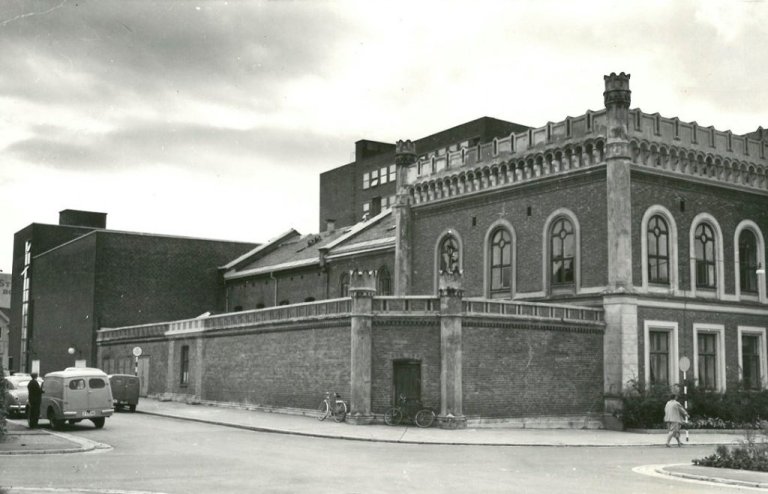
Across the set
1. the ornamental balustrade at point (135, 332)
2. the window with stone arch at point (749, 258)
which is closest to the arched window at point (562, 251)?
the window with stone arch at point (749, 258)

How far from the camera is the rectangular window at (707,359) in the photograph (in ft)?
122

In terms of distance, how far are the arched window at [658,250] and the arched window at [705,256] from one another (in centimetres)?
178

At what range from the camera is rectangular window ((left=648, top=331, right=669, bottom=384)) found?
118ft

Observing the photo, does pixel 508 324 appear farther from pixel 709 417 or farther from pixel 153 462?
pixel 153 462

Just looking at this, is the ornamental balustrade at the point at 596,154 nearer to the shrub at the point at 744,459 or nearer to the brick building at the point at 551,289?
the brick building at the point at 551,289

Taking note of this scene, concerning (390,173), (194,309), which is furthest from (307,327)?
(390,173)

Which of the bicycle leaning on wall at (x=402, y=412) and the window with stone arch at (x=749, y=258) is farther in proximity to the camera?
the window with stone arch at (x=749, y=258)

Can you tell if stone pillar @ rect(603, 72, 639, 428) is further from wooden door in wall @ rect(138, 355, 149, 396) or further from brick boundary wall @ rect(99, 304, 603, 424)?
wooden door in wall @ rect(138, 355, 149, 396)

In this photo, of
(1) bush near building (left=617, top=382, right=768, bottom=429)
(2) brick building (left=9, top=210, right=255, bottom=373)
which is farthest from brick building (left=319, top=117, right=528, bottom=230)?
(1) bush near building (left=617, top=382, right=768, bottom=429)

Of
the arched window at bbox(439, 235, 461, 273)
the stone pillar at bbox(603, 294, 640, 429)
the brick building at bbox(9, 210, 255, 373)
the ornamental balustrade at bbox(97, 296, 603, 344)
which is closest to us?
the ornamental balustrade at bbox(97, 296, 603, 344)

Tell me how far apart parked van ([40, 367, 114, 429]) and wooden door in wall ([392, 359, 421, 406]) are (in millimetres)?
10276

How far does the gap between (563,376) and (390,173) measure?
Result: 4675cm

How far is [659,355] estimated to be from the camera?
119ft

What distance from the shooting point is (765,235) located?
40156mm
